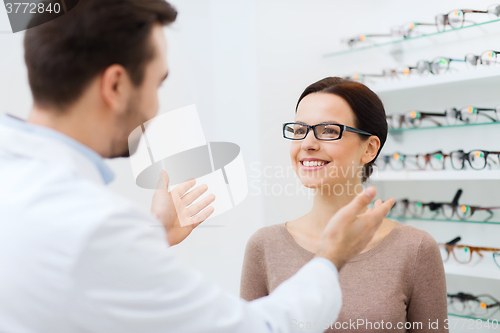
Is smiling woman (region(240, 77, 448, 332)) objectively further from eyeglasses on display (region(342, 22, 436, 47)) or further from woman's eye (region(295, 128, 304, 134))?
eyeglasses on display (region(342, 22, 436, 47))

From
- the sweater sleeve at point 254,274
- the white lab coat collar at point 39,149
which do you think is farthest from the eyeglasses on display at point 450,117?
the white lab coat collar at point 39,149

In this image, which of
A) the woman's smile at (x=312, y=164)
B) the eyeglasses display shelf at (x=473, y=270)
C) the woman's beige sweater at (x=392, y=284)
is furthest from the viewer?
the eyeglasses display shelf at (x=473, y=270)

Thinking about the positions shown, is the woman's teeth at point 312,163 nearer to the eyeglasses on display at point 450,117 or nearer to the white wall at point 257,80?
the white wall at point 257,80

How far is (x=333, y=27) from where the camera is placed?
7.30 ft

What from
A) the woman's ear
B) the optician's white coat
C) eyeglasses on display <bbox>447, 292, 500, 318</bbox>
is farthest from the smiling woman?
eyeglasses on display <bbox>447, 292, 500, 318</bbox>

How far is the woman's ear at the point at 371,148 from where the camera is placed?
4.21ft

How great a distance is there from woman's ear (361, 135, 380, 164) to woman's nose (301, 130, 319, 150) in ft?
0.51

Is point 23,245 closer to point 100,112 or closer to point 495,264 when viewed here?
point 100,112

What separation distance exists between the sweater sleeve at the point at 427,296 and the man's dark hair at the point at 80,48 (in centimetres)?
86

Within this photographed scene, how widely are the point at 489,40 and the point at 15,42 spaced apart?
5.85 feet

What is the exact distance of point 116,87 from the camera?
2.09 ft

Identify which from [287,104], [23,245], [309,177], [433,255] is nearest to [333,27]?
[287,104]

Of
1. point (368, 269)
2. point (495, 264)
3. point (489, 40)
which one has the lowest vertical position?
point (495, 264)

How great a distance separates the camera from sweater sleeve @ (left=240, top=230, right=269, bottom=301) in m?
1.26
